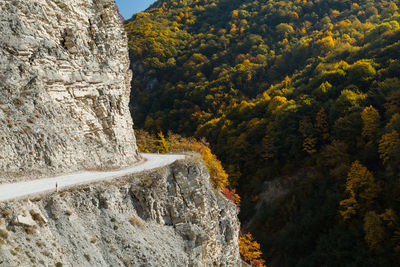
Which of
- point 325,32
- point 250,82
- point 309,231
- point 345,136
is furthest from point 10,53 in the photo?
point 325,32

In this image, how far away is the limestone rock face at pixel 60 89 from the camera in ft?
48.7

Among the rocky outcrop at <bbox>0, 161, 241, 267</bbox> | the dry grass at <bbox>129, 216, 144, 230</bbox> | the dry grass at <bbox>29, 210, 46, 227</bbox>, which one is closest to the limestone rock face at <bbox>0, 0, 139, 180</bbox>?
the rocky outcrop at <bbox>0, 161, 241, 267</bbox>

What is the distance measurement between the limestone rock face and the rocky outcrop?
3.26m

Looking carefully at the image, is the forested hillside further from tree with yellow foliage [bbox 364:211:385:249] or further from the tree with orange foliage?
the tree with orange foliage

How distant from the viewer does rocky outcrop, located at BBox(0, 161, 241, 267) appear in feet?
33.4

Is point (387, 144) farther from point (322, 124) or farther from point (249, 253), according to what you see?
point (249, 253)

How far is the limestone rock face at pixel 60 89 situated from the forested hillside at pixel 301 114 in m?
25.5

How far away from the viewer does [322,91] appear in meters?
54.6

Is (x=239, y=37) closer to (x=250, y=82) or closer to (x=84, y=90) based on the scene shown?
(x=250, y=82)

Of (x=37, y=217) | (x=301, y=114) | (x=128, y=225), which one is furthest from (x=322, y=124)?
(x=37, y=217)

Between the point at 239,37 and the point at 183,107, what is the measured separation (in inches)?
1440

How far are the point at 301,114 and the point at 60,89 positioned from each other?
42.5 m

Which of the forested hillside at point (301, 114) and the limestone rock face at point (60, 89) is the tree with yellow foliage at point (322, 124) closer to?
the forested hillside at point (301, 114)

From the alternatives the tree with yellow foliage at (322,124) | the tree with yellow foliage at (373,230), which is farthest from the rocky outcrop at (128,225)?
the tree with yellow foliage at (322,124)
